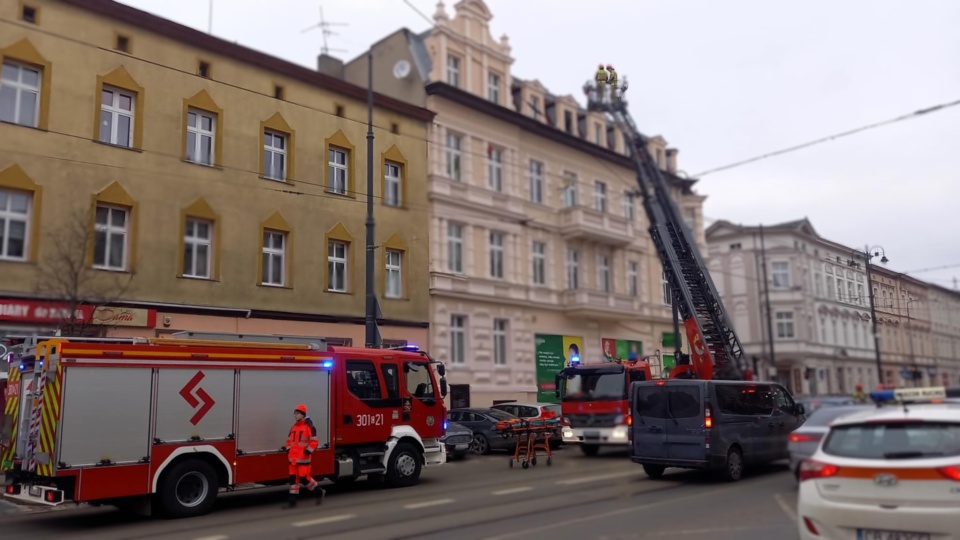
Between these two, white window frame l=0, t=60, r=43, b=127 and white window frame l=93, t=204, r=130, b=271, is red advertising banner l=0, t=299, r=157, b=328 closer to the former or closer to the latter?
white window frame l=93, t=204, r=130, b=271

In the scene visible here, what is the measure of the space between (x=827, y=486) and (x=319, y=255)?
2013 centimetres

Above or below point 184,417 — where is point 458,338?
above

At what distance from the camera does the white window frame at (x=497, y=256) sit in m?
32.5

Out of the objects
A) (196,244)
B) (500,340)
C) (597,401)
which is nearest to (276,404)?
(597,401)

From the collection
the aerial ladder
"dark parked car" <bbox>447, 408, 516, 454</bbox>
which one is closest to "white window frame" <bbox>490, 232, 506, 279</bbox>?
the aerial ladder

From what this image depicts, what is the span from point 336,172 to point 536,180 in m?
12.9

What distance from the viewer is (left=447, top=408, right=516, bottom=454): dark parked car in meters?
22.6

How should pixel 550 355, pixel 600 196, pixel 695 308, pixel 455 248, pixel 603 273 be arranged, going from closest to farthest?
pixel 695 308 < pixel 455 248 < pixel 550 355 < pixel 603 273 < pixel 600 196

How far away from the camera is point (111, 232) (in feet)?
67.4

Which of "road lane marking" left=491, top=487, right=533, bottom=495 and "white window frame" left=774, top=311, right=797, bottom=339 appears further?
"white window frame" left=774, top=311, right=797, bottom=339

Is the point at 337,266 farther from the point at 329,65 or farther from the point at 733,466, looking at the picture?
the point at 733,466

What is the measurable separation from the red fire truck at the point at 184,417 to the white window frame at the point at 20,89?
9465mm

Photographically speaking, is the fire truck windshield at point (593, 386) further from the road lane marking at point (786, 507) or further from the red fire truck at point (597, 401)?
the road lane marking at point (786, 507)

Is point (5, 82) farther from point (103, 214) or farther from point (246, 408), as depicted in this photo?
point (246, 408)
